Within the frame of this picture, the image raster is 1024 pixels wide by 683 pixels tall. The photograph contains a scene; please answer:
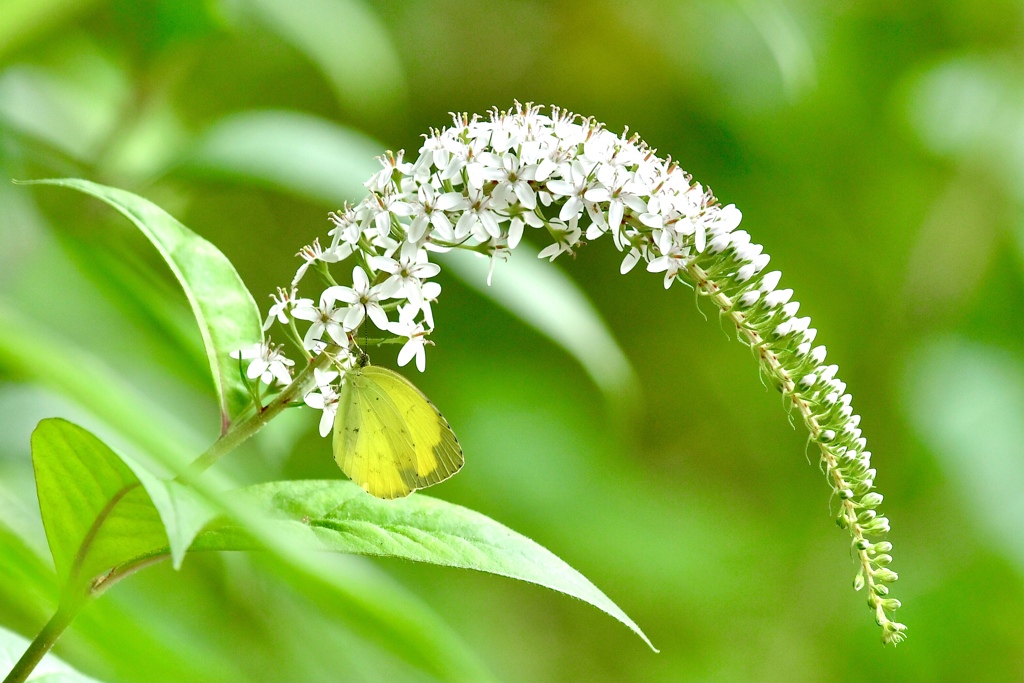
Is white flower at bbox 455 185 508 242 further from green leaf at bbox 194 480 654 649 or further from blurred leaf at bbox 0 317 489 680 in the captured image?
blurred leaf at bbox 0 317 489 680

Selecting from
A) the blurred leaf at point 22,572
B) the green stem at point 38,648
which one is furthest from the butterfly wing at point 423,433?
the blurred leaf at point 22,572

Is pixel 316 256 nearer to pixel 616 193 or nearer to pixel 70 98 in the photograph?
pixel 616 193

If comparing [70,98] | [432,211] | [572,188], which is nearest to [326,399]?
[432,211]

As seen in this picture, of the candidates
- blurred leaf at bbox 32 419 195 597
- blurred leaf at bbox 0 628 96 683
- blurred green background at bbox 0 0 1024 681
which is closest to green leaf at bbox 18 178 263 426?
blurred leaf at bbox 32 419 195 597

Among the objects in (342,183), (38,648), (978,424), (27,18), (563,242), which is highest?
(978,424)

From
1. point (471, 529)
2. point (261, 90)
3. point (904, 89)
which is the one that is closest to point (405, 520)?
point (471, 529)

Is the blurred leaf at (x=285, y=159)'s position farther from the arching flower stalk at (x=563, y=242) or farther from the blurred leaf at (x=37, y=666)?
the blurred leaf at (x=37, y=666)

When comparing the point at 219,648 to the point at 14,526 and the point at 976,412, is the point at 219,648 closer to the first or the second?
the point at 14,526
